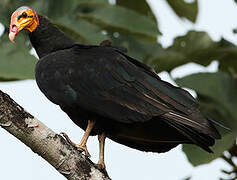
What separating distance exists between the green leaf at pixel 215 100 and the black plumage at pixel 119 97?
1.80 ft

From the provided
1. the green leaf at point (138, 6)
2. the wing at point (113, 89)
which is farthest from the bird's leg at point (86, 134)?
the green leaf at point (138, 6)

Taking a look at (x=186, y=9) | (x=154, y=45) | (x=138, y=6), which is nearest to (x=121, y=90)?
(x=154, y=45)

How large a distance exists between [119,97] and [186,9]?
1.95 m

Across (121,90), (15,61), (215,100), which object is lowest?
(215,100)

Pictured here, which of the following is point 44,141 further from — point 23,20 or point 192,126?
point 23,20

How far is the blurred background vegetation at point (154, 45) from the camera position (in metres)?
5.34

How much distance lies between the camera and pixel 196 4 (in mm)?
6031

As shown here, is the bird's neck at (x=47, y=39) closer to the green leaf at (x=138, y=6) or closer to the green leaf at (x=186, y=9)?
the green leaf at (x=138, y=6)

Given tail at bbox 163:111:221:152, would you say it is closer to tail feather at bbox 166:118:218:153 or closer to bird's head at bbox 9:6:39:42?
tail feather at bbox 166:118:218:153

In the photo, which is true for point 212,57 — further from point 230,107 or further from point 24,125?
point 24,125

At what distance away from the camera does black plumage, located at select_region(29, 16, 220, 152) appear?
171 inches

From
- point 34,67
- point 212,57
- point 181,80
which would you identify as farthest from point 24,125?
point 212,57

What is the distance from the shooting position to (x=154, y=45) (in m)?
5.81

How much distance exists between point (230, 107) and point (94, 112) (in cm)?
174
